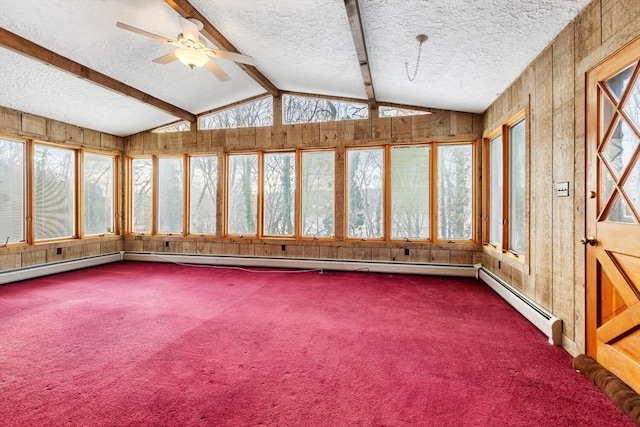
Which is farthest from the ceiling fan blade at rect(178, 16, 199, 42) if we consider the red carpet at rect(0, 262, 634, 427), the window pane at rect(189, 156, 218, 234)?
the window pane at rect(189, 156, 218, 234)

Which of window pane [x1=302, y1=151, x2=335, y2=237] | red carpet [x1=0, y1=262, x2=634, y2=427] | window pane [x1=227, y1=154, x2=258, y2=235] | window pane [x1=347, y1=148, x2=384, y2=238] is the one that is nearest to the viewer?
red carpet [x1=0, y1=262, x2=634, y2=427]

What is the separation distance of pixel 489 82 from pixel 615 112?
210cm

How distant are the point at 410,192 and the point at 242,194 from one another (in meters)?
3.30

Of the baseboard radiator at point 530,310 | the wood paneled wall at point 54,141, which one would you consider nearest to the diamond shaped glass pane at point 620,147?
the baseboard radiator at point 530,310

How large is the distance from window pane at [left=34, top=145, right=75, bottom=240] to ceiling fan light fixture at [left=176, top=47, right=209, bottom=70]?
4.20 metres

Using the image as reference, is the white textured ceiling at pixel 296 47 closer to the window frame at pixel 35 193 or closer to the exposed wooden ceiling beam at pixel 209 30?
the exposed wooden ceiling beam at pixel 209 30

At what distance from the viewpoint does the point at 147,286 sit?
4.59 meters

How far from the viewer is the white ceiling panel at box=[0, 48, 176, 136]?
13.0ft

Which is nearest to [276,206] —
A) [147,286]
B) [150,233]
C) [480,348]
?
[147,286]

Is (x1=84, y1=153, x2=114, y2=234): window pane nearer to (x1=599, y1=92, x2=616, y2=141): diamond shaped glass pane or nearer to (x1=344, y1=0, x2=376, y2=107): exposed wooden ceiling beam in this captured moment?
(x1=344, y1=0, x2=376, y2=107): exposed wooden ceiling beam

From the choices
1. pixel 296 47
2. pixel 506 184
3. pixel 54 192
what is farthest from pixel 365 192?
pixel 54 192

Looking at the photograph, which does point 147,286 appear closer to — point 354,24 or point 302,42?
point 302,42

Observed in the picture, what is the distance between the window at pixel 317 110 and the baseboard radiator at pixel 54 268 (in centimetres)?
472

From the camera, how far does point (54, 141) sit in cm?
547
